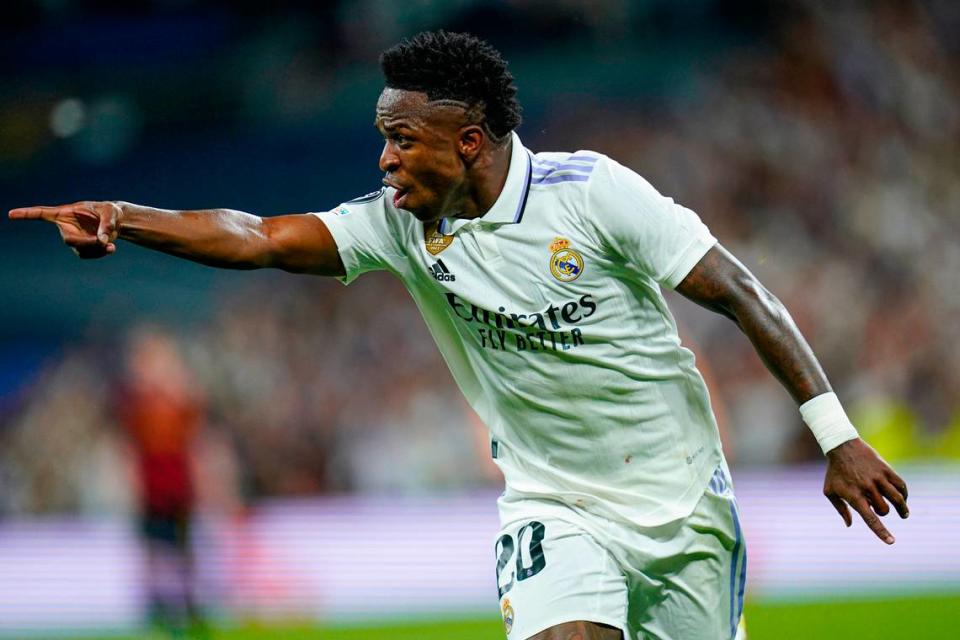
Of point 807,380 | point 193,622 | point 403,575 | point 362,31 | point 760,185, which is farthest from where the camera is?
point 362,31

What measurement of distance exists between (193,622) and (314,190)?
802 centimetres

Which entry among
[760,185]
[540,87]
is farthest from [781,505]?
[540,87]

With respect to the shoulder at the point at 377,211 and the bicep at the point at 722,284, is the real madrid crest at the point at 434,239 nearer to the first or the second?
the shoulder at the point at 377,211

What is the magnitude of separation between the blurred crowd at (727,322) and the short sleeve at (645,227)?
26.5ft

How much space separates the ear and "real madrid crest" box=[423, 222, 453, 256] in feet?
0.88

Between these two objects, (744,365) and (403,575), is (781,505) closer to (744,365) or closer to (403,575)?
(744,365)

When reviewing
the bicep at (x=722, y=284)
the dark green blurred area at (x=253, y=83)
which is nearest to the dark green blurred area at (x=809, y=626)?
the bicep at (x=722, y=284)

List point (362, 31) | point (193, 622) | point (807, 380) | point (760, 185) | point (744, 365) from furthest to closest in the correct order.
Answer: point (362, 31)
point (760, 185)
point (744, 365)
point (193, 622)
point (807, 380)

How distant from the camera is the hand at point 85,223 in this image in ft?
14.3

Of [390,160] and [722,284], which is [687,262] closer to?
[722,284]

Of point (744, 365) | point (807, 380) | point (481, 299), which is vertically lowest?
point (807, 380)

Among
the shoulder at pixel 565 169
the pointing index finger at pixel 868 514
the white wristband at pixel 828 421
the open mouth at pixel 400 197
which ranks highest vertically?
the shoulder at pixel 565 169

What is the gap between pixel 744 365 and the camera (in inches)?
556

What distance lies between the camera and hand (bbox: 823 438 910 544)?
4.36 m
